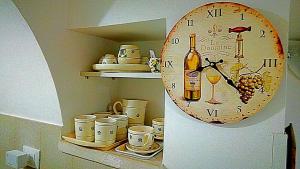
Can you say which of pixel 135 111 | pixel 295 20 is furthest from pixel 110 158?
pixel 295 20

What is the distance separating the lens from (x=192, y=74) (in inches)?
27.6

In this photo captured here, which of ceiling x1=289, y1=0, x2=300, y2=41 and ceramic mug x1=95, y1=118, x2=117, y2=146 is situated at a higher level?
ceiling x1=289, y1=0, x2=300, y2=41

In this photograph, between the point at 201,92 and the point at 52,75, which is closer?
the point at 201,92

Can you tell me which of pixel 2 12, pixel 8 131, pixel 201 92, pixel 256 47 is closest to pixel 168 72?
pixel 201 92

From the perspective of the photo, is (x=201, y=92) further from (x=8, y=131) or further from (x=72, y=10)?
(x=8, y=131)

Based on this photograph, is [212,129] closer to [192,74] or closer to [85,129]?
[192,74]

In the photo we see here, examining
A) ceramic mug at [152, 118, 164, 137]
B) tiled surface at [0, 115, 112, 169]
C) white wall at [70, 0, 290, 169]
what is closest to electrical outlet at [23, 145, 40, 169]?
tiled surface at [0, 115, 112, 169]

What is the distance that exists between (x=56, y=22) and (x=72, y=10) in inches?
3.7

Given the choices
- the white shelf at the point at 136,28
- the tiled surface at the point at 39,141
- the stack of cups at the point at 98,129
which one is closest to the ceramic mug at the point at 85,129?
the stack of cups at the point at 98,129

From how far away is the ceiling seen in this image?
71 cm

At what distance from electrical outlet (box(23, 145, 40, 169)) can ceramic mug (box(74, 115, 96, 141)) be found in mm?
299

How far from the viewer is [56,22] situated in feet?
3.15

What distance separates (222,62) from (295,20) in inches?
18.4

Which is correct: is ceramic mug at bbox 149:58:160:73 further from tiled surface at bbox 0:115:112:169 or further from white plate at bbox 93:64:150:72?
tiled surface at bbox 0:115:112:169
